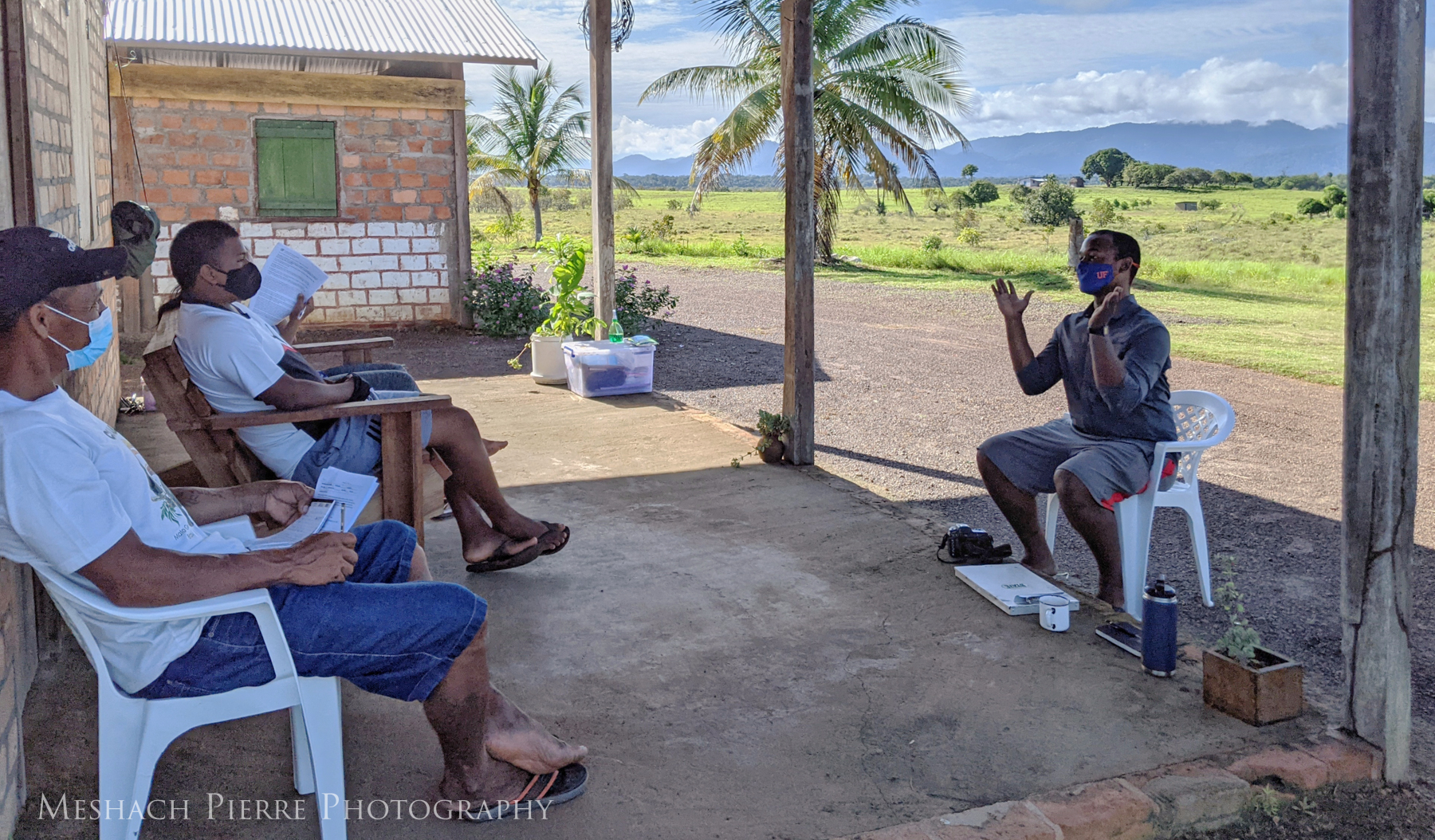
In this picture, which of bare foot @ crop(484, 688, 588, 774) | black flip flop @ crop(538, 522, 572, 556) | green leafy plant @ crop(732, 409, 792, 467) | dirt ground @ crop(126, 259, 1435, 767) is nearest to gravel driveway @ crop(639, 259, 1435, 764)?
dirt ground @ crop(126, 259, 1435, 767)

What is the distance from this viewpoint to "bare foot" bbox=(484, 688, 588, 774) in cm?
268

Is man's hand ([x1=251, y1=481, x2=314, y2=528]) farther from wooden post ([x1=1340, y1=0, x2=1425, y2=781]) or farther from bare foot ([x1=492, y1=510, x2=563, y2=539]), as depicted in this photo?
wooden post ([x1=1340, y1=0, x2=1425, y2=781])

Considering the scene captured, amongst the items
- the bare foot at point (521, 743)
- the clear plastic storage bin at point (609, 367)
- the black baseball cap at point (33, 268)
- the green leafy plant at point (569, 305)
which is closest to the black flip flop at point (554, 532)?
the bare foot at point (521, 743)

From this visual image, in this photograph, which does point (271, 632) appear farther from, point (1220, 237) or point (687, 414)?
point (1220, 237)

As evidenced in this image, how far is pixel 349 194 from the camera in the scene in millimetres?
11414

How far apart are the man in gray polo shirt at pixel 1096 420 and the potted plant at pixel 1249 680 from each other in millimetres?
736

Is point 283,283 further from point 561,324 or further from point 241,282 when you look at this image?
point 561,324

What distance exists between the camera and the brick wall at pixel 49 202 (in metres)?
2.57

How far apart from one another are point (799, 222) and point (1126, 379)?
2368mm

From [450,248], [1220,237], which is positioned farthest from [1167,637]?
[1220,237]

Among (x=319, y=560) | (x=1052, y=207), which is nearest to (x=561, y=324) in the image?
(x=319, y=560)

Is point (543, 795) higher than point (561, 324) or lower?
lower

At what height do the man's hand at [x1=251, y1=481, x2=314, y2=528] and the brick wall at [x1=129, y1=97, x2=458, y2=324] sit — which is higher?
the brick wall at [x1=129, y1=97, x2=458, y2=324]

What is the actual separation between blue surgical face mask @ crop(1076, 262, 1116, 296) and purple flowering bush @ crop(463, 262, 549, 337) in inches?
317
